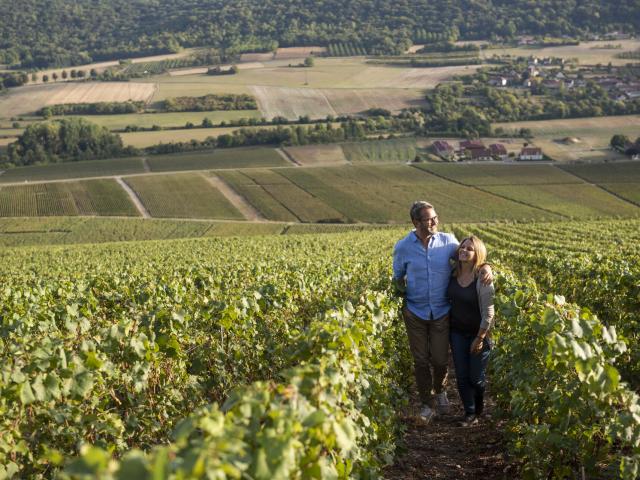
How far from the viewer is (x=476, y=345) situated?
6.92 meters

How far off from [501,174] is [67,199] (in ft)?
133

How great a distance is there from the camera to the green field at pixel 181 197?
5375 cm

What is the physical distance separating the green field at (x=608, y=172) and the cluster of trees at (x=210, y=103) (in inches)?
1957

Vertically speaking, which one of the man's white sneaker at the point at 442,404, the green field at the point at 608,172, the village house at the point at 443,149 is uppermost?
the man's white sneaker at the point at 442,404

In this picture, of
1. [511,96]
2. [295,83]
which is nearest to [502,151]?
[511,96]

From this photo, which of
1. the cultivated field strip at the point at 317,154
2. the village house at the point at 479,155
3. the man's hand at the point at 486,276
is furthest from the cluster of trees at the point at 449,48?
the man's hand at the point at 486,276

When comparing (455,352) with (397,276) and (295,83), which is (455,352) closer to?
(397,276)

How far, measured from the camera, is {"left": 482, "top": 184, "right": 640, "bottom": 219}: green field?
48406 millimetres

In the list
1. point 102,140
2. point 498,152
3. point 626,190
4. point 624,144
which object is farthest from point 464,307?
point 102,140

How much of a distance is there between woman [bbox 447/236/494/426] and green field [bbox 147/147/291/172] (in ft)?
206

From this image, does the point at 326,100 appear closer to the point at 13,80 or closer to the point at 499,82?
the point at 499,82

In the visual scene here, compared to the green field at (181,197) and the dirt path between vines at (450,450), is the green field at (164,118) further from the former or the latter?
the dirt path between vines at (450,450)

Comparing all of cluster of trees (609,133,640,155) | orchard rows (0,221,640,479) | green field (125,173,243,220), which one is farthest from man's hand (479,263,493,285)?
cluster of trees (609,133,640,155)

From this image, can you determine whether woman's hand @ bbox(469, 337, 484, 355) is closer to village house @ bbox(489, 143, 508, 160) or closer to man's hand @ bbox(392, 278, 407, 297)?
man's hand @ bbox(392, 278, 407, 297)
